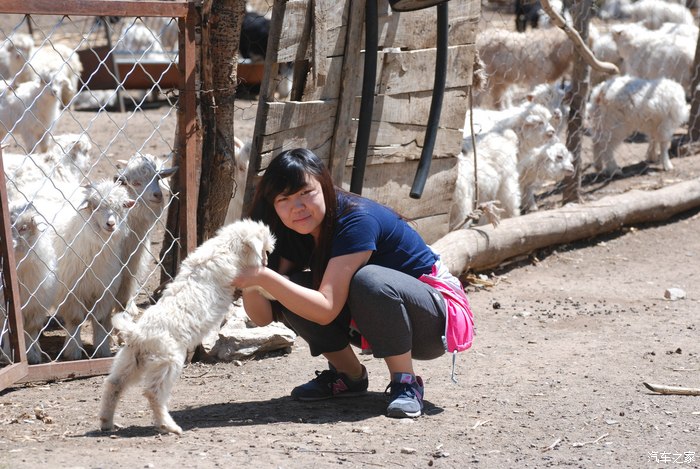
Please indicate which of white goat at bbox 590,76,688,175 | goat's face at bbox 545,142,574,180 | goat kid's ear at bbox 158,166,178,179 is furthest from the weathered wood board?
white goat at bbox 590,76,688,175

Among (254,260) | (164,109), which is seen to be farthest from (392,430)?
(164,109)

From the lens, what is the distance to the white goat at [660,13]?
1464cm

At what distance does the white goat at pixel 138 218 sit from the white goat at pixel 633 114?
5.83 metres

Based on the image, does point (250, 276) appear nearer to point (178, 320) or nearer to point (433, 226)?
point (178, 320)

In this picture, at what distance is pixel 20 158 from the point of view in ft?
20.1

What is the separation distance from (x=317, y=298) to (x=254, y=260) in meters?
0.30

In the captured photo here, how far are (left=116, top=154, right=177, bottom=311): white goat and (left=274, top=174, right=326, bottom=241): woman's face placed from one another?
60.7 inches

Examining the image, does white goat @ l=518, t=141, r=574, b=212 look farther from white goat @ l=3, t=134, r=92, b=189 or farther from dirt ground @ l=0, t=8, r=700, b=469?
Result: white goat @ l=3, t=134, r=92, b=189

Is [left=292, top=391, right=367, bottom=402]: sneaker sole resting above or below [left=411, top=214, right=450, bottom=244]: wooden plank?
below

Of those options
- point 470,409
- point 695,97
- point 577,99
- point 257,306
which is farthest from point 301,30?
point 695,97

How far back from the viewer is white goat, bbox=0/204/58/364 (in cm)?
430

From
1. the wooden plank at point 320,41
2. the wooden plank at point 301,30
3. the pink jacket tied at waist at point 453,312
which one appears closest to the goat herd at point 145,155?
the wooden plank at point 301,30

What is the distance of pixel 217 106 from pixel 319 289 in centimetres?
136

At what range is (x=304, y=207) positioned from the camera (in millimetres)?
3406
